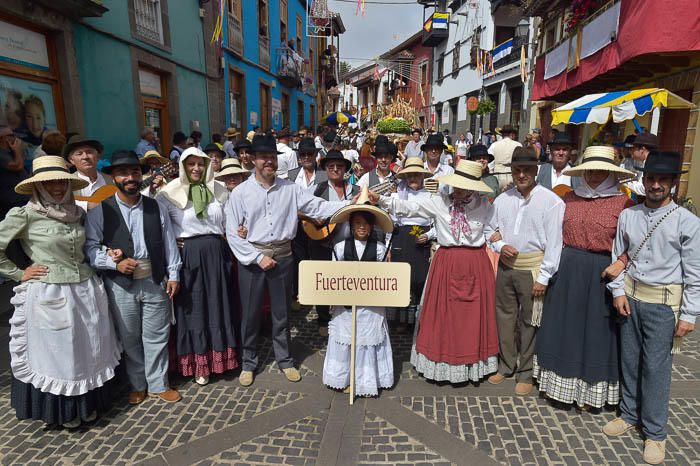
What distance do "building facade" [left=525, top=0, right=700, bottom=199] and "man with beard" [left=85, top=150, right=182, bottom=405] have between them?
7.31 metres

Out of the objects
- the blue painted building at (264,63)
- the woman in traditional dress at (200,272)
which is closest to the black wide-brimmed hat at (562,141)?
the woman in traditional dress at (200,272)

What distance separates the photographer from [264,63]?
16.9 meters

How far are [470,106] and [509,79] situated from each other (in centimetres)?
230

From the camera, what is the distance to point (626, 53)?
8141 millimetres

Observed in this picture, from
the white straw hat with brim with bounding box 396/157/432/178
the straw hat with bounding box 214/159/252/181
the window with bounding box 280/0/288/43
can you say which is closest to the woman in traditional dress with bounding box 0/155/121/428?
the straw hat with bounding box 214/159/252/181

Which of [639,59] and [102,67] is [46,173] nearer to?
[102,67]

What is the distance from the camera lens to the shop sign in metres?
5.78

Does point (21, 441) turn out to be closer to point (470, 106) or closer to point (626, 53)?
point (626, 53)

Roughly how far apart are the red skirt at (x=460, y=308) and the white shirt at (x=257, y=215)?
1.45 m

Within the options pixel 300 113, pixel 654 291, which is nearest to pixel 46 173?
pixel 654 291

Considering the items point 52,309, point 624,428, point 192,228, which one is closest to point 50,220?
point 52,309

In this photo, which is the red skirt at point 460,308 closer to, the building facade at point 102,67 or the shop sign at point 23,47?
the building facade at point 102,67

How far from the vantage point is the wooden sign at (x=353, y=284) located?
10.8ft

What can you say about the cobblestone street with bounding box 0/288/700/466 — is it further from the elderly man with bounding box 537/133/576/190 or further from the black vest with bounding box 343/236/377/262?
the elderly man with bounding box 537/133/576/190
